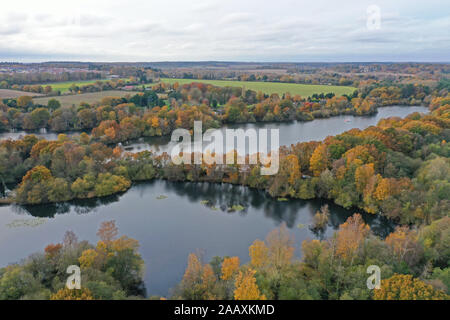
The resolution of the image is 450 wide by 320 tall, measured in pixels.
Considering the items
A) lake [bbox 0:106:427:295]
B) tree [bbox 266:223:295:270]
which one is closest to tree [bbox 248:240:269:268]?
tree [bbox 266:223:295:270]

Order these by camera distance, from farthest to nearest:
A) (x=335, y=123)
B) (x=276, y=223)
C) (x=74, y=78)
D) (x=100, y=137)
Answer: (x=74, y=78) → (x=335, y=123) → (x=100, y=137) → (x=276, y=223)

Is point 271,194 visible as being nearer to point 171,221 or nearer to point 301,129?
Result: point 171,221

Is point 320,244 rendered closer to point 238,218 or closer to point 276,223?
point 276,223

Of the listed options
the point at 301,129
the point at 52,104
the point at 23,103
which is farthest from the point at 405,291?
the point at 23,103

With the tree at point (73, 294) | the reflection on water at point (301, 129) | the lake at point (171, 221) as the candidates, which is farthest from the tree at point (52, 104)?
the tree at point (73, 294)

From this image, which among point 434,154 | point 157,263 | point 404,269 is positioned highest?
point 434,154

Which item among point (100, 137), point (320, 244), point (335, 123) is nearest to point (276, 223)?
point (320, 244)

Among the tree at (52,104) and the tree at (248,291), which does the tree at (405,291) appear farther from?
the tree at (52,104)
